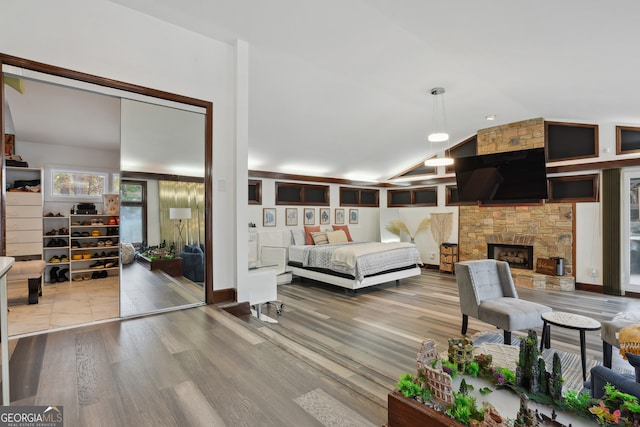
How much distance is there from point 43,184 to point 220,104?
13.6ft

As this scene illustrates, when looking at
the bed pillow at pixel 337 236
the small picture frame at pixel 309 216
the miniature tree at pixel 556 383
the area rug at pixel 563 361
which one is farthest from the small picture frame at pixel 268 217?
the miniature tree at pixel 556 383

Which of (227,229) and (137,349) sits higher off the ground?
(227,229)

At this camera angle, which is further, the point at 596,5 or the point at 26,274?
the point at 26,274

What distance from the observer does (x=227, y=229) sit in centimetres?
359

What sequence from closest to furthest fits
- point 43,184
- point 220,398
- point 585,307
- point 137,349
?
1. point 220,398
2. point 137,349
3. point 585,307
4. point 43,184


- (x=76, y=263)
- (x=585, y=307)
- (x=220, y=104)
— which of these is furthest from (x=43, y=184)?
(x=585, y=307)

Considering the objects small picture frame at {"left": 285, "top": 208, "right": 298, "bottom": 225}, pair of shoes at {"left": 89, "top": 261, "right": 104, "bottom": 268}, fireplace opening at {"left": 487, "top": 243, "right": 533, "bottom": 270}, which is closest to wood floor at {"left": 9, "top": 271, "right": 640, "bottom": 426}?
fireplace opening at {"left": 487, "top": 243, "right": 533, "bottom": 270}

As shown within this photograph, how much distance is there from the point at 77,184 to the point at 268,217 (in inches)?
144

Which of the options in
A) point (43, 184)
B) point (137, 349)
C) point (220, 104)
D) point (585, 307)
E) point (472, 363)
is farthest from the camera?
point (43, 184)

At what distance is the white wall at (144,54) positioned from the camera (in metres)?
2.53

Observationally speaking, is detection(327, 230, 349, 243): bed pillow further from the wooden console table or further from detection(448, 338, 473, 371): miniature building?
detection(448, 338, 473, 371): miniature building

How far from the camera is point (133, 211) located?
3203 millimetres

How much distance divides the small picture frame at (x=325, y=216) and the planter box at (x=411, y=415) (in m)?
6.65

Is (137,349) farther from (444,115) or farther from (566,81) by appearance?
(444,115)
